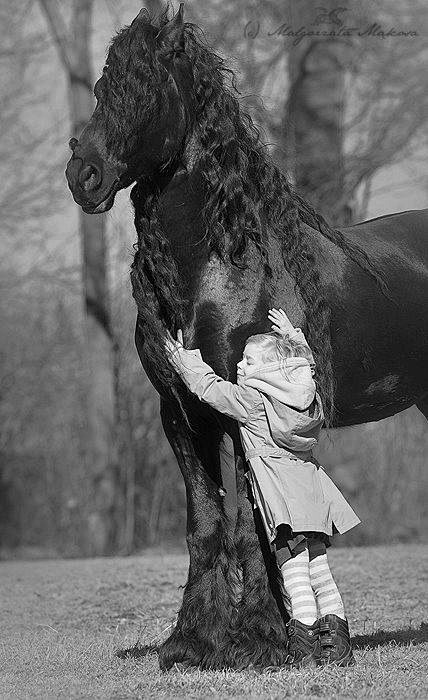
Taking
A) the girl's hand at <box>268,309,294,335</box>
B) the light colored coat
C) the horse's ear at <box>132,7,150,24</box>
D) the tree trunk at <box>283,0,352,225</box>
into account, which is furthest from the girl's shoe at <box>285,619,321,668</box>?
the tree trunk at <box>283,0,352,225</box>

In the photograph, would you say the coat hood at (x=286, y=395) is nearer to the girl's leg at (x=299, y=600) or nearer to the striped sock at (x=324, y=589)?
the girl's leg at (x=299, y=600)

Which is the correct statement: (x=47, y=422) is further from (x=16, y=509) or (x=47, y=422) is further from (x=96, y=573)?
(x=96, y=573)

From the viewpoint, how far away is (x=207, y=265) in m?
4.06

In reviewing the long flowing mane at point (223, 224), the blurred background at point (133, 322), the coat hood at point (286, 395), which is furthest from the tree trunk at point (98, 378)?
the coat hood at point (286, 395)

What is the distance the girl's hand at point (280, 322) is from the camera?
398cm

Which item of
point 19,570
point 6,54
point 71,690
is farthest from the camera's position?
point 6,54

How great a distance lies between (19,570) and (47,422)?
7672 millimetres

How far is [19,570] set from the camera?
362 inches

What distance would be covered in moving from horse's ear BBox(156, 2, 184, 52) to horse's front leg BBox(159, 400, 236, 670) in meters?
1.38

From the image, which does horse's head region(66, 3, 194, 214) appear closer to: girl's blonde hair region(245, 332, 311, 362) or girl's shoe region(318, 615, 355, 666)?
girl's blonde hair region(245, 332, 311, 362)

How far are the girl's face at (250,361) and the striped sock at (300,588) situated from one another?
70 centimetres

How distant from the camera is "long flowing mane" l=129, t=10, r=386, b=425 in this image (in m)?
4.07

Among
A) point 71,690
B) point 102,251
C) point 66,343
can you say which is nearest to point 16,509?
point 66,343

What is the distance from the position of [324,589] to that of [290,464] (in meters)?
0.50
